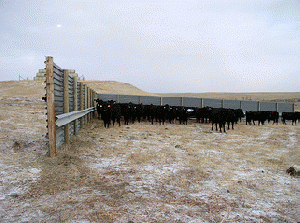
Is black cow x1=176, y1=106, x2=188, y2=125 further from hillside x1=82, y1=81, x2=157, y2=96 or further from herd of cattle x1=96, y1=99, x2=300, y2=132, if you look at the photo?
hillside x1=82, y1=81, x2=157, y2=96

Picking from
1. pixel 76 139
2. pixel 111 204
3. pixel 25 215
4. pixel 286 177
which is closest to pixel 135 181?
pixel 111 204

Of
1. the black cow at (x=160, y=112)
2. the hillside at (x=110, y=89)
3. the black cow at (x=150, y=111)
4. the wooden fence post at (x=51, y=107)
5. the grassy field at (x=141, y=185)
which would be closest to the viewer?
the grassy field at (x=141, y=185)

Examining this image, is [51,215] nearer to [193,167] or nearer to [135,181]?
[135,181]

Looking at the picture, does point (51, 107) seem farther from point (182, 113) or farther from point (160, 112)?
point (182, 113)

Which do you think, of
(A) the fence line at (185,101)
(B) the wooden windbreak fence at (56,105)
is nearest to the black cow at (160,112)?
(A) the fence line at (185,101)

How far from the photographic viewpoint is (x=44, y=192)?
12.3ft

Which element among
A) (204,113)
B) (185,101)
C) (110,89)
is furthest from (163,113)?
(110,89)

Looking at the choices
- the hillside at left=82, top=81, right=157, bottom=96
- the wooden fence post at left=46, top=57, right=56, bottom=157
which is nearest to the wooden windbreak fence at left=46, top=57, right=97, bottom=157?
the wooden fence post at left=46, top=57, right=56, bottom=157

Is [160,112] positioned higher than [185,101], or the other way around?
[185,101]

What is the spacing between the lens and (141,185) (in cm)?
419

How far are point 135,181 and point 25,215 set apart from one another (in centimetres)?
199

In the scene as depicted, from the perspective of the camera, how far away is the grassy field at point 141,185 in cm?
311

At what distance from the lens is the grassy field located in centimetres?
311

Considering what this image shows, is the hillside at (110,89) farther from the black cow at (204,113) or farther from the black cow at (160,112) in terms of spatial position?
the black cow at (204,113)
